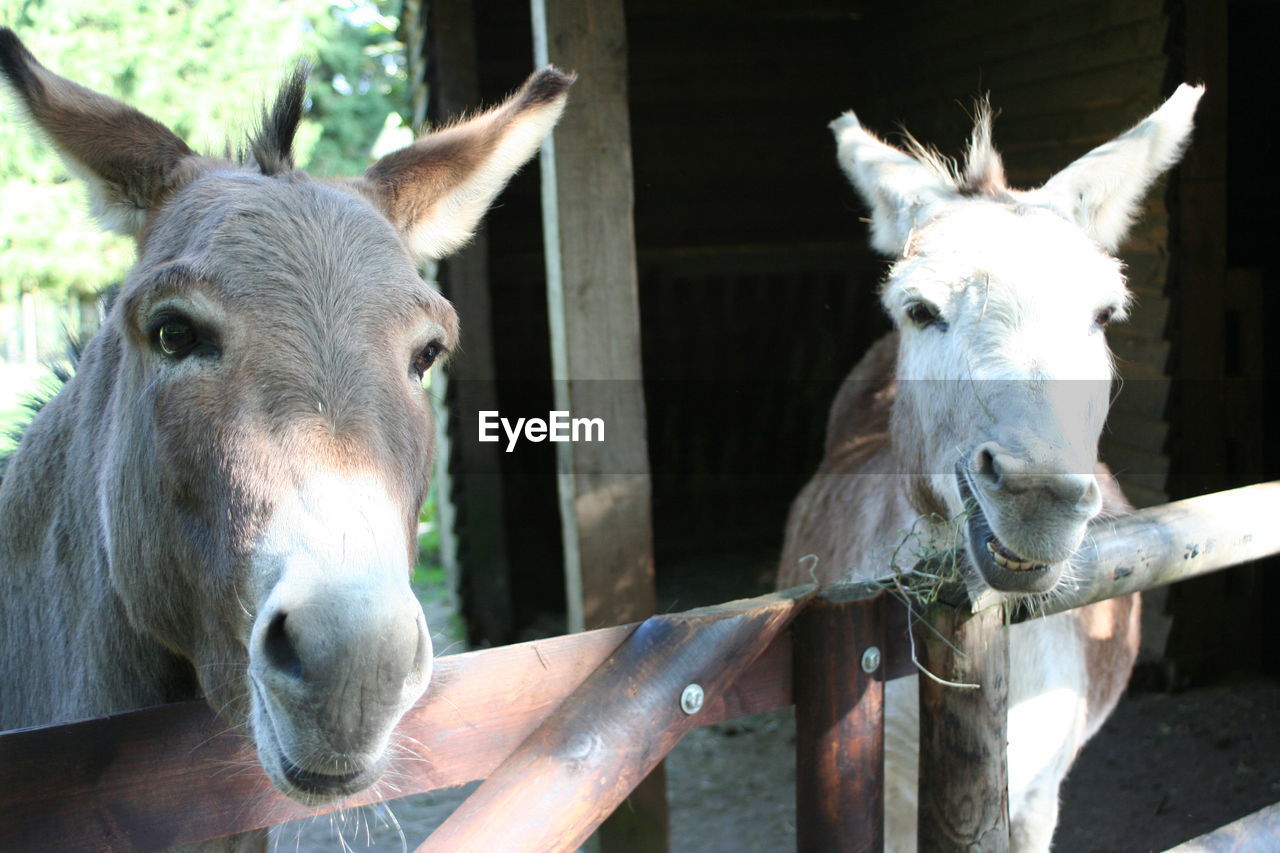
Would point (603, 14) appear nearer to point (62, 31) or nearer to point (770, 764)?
point (770, 764)

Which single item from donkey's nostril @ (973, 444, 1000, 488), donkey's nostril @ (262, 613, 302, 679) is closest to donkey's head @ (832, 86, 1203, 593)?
donkey's nostril @ (973, 444, 1000, 488)

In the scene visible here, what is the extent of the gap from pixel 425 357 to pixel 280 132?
0.59m

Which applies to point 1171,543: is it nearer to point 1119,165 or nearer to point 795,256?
point 1119,165

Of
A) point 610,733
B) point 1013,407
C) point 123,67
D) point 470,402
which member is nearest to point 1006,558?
point 1013,407

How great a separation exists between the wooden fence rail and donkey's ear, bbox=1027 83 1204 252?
120 centimetres

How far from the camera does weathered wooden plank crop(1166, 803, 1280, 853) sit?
2.22m

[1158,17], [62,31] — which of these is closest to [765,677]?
[1158,17]

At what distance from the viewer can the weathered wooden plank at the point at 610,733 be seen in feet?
4.74

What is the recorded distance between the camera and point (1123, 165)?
3.03 m

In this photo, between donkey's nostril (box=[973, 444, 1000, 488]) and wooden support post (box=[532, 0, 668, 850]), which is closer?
donkey's nostril (box=[973, 444, 1000, 488])

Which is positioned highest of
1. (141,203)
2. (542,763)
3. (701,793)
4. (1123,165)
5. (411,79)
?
(411,79)

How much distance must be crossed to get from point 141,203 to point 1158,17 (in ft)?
16.4

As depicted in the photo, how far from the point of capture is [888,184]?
323cm

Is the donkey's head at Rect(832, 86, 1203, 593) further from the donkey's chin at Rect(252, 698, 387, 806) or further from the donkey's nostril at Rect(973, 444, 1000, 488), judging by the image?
the donkey's chin at Rect(252, 698, 387, 806)
